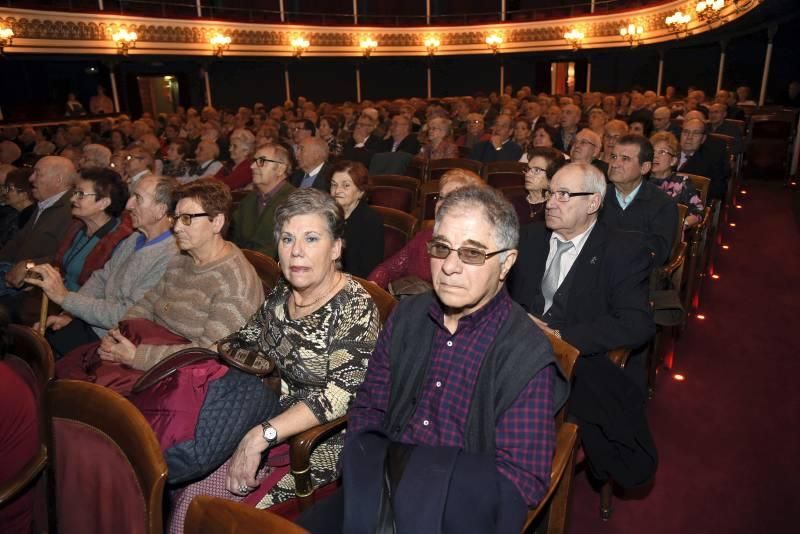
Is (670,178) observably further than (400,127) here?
No

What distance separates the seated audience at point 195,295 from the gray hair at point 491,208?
3.47ft

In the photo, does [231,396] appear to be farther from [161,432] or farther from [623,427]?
[623,427]

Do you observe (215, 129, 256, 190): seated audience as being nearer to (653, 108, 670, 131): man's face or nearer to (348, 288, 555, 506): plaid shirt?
(348, 288, 555, 506): plaid shirt

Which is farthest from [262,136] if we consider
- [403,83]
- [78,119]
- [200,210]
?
[403,83]

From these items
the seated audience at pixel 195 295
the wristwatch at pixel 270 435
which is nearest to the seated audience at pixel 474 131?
the seated audience at pixel 195 295

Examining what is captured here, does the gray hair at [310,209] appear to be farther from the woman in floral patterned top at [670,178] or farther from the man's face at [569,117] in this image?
the man's face at [569,117]

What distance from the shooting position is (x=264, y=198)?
3.88 metres

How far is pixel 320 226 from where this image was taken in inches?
79.0

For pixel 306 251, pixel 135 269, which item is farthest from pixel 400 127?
pixel 306 251

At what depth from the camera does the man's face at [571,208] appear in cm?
242

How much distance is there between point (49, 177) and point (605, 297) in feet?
11.7

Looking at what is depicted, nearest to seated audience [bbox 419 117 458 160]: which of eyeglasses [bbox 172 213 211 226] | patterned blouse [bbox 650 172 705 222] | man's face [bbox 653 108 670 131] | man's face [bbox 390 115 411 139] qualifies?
man's face [bbox 390 115 411 139]

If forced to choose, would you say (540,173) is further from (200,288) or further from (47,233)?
(47,233)

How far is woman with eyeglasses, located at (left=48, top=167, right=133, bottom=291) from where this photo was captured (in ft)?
10.2
